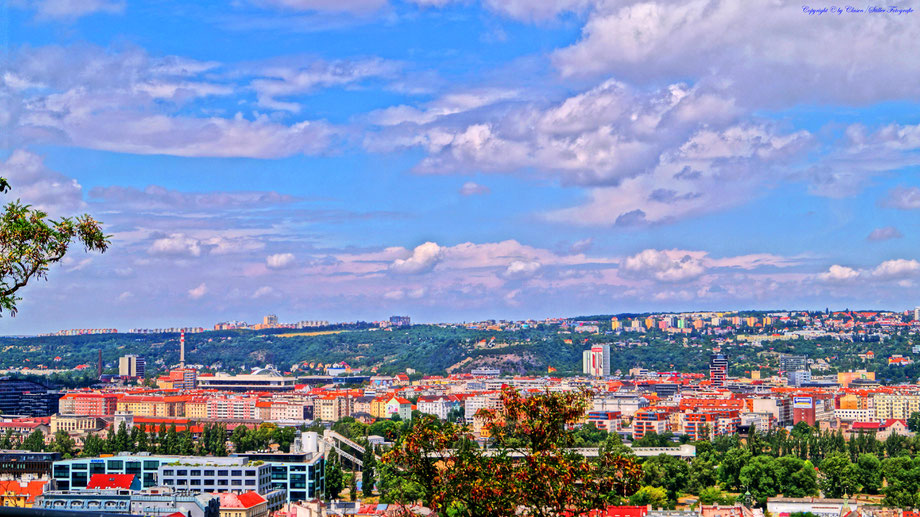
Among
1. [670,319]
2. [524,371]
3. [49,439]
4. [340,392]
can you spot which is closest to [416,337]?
[670,319]

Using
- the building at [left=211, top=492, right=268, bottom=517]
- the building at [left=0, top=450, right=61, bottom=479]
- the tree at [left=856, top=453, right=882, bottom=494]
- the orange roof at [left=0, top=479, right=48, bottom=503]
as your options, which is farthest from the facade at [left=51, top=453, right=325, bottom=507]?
the tree at [left=856, top=453, right=882, bottom=494]

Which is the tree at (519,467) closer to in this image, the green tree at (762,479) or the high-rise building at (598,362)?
the green tree at (762,479)

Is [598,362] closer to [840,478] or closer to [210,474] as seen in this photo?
[840,478]

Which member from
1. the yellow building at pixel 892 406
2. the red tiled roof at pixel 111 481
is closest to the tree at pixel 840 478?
the red tiled roof at pixel 111 481

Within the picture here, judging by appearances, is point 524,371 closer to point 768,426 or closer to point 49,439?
point 768,426

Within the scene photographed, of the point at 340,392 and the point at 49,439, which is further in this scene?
the point at 340,392

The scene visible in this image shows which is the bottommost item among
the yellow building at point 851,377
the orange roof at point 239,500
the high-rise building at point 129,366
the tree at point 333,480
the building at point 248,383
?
the tree at point 333,480
